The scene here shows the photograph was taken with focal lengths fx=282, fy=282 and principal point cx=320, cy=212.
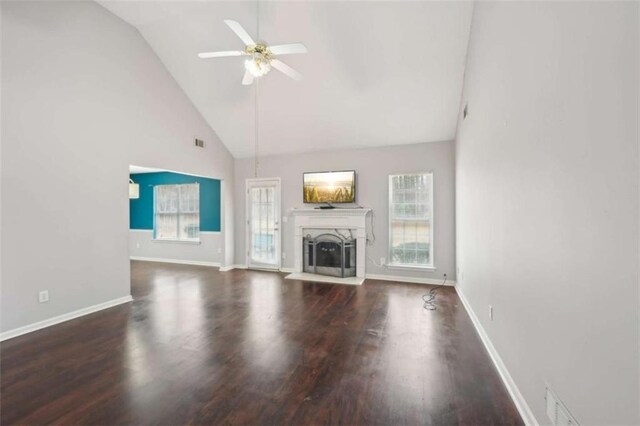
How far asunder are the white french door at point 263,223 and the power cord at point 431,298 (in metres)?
3.18

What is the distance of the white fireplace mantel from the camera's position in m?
5.52

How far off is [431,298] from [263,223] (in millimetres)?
3854

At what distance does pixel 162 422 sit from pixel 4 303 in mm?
2577

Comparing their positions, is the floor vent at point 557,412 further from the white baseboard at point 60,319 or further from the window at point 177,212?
the window at point 177,212

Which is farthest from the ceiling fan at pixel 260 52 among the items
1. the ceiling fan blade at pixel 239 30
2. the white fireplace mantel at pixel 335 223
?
the white fireplace mantel at pixel 335 223

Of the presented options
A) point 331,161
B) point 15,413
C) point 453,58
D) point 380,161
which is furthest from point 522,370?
point 331,161

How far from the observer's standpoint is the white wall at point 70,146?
2951 mm

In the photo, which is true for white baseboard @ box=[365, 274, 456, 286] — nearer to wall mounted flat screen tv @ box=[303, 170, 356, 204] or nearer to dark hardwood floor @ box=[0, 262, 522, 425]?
dark hardwood floor @ box=[0, 262, 522, 425]

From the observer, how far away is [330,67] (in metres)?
4.18

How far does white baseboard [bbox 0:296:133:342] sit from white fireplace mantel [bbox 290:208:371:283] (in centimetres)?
306

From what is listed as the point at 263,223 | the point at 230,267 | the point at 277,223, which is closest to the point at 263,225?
the point at 263,223

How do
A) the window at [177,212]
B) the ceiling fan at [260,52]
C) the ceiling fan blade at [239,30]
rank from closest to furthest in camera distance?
the ceiling fan blade at [239,30] → the ceiling fan at [260,52] → the window at [177,212]

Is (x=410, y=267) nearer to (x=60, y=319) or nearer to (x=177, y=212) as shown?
(x=60, y=319)

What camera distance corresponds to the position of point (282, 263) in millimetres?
6230
